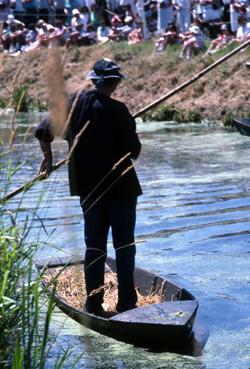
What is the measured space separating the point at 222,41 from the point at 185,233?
54.6 feet

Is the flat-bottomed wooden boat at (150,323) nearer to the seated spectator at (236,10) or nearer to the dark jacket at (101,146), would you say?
the dark jacket at (101,146)

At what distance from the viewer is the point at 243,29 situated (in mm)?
28281

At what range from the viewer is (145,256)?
12203 mm

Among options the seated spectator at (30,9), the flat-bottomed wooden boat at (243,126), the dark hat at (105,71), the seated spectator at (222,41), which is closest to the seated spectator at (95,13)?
the seated spectator at (30,9)

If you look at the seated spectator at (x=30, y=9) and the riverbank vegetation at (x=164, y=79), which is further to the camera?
the seated spectator at (x=30, y=9)

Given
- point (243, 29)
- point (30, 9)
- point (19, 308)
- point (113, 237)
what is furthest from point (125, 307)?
point (30, 9)

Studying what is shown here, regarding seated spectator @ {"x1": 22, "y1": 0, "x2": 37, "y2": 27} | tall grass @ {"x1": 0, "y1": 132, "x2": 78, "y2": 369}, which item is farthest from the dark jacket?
seated spectator @ {"x1": 22, "y1": 0, "x2": 37, "y2": 27}

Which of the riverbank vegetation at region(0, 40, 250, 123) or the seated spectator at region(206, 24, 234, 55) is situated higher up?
the seated spectator at region(206, 24, 234, 55)

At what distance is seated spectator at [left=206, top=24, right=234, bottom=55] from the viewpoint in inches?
1152

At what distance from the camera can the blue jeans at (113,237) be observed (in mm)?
8688

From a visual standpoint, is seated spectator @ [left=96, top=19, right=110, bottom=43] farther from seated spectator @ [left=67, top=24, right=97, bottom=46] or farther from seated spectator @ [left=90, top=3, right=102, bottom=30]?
seated spectator @ [left=90, top=3, right=102, bottom=30]

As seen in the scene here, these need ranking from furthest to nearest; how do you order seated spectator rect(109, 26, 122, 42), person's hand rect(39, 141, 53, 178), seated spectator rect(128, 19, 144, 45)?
seated spectator rect(109, 26, 122, 42) < seated spectator rect(128, 19, 144, 45) < person's hand rect(39, 141, 53, 178)

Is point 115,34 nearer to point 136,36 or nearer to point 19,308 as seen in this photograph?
point 136,36

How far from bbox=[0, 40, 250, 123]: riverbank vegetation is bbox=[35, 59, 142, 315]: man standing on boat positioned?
16.1m
